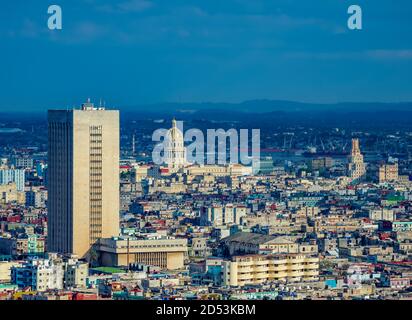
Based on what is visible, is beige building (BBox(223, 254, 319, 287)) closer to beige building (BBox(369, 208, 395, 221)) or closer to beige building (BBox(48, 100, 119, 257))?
beige building (BBox(48, 100, 119, 257))

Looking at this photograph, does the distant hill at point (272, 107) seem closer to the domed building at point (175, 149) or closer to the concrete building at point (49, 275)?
the domed building at point (175, 149)

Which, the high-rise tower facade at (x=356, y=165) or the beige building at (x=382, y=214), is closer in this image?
the beige building at (x=382, y=214)

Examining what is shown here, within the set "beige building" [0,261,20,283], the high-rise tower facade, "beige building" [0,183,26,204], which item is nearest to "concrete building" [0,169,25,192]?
"beige building" [0,183,26,204]

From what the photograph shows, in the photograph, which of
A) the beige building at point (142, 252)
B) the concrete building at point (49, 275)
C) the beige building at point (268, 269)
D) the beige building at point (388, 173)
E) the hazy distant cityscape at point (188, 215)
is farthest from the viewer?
the beige building at point (388, 173)

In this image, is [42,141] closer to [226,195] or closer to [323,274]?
[226,195]

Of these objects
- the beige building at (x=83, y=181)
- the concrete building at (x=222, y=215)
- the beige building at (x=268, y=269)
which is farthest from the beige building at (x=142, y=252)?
the concrete building at (x=222, y=215)
